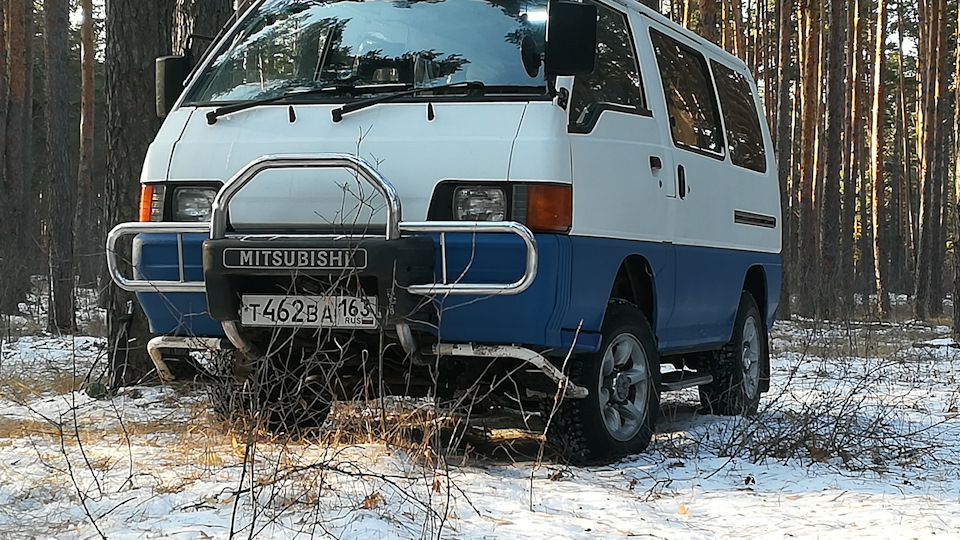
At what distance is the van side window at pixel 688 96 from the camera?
252 inches

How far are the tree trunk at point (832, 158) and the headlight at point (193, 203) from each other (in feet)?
49.1

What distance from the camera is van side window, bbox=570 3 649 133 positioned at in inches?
208

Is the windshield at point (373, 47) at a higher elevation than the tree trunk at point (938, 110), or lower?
lower

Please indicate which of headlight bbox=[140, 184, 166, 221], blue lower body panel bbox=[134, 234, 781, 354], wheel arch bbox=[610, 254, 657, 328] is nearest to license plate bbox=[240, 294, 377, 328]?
blue lower body panel bbox=[134, 234, 781, 354]

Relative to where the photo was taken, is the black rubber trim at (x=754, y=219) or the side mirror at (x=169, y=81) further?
the black rubber trim at (x=754, y=219)

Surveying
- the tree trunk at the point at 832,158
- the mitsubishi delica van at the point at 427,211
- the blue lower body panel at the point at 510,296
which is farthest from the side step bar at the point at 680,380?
the tree trunk at the point at 832,158

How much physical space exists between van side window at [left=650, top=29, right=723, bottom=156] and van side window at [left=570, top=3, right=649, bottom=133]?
0.36 m

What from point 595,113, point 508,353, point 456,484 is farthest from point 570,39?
point 456,484

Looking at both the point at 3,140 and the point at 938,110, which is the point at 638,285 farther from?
the point at 3,140

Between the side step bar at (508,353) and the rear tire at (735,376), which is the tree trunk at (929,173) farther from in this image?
the side step bar at (508,353)

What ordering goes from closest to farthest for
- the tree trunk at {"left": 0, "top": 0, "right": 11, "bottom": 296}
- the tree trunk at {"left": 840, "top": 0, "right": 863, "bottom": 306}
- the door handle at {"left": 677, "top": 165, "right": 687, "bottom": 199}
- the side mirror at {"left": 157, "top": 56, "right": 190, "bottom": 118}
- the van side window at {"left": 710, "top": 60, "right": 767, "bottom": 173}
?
the side mirror at {"left": 157, "top": 56, "right": 190, "bottom": 118} < the door handle at {"left": 677, "top": 165, "right": 687, "bottom": 199} < the van side window at {"left": 710, "top": 60, "right": 767, "bottom": 173} < the tree trunk at {"left": 0, "top": 0, "right": 11, "bottom": 296} < the tree trunk at {"left": 840, "top": 0, "right": 863, "bottom": 306}

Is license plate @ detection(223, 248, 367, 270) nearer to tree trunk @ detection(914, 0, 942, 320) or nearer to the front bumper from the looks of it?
the front bumper

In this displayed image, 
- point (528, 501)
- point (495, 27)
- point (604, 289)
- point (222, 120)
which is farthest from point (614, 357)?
point (222, 120)

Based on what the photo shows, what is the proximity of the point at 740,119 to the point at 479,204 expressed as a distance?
11.2ft
